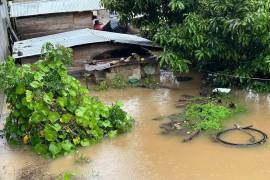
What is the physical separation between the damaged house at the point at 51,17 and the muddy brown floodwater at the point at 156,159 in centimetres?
970

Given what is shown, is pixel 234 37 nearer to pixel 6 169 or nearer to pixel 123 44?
pixel 123 44

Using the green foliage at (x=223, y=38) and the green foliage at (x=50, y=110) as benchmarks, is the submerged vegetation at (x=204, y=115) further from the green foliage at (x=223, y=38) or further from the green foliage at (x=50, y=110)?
the green foliage at (x=50, y=110)

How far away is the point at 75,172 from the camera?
26.0 ft

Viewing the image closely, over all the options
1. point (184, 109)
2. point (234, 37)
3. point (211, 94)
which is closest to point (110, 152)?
point (184, 109)

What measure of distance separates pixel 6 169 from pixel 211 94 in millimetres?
5646

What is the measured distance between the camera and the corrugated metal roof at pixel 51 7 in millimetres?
18219

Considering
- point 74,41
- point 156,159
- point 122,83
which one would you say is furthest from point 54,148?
point 74,41

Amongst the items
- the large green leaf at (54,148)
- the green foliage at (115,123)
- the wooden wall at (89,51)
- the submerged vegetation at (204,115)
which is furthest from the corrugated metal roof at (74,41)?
the large green leaf at (54,148)

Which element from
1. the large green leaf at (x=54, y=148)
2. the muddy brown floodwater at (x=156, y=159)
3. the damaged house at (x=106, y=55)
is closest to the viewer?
the muddy brown floodwater at (x=156, y=159)

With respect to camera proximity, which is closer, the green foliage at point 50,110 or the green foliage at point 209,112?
the green foliage at point 50,110

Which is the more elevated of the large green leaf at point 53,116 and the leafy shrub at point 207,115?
the large green leaf at point 53,116

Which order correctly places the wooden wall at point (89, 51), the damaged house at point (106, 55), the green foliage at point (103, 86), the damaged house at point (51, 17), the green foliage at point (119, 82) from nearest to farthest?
the green foliage at point (103, 86)
the green foliage at point (119, 82)
the damaged house at point (106, 55)
the wooden wall at point (89, 51)
the damaged house at point (51, 17)

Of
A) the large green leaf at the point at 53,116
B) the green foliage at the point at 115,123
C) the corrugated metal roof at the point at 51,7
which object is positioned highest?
the corrugated metal roof at the point at 51,7

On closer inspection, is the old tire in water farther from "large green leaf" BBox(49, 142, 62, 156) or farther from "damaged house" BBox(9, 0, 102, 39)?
"damaged house" BBox(9, 0, 102, 39)
